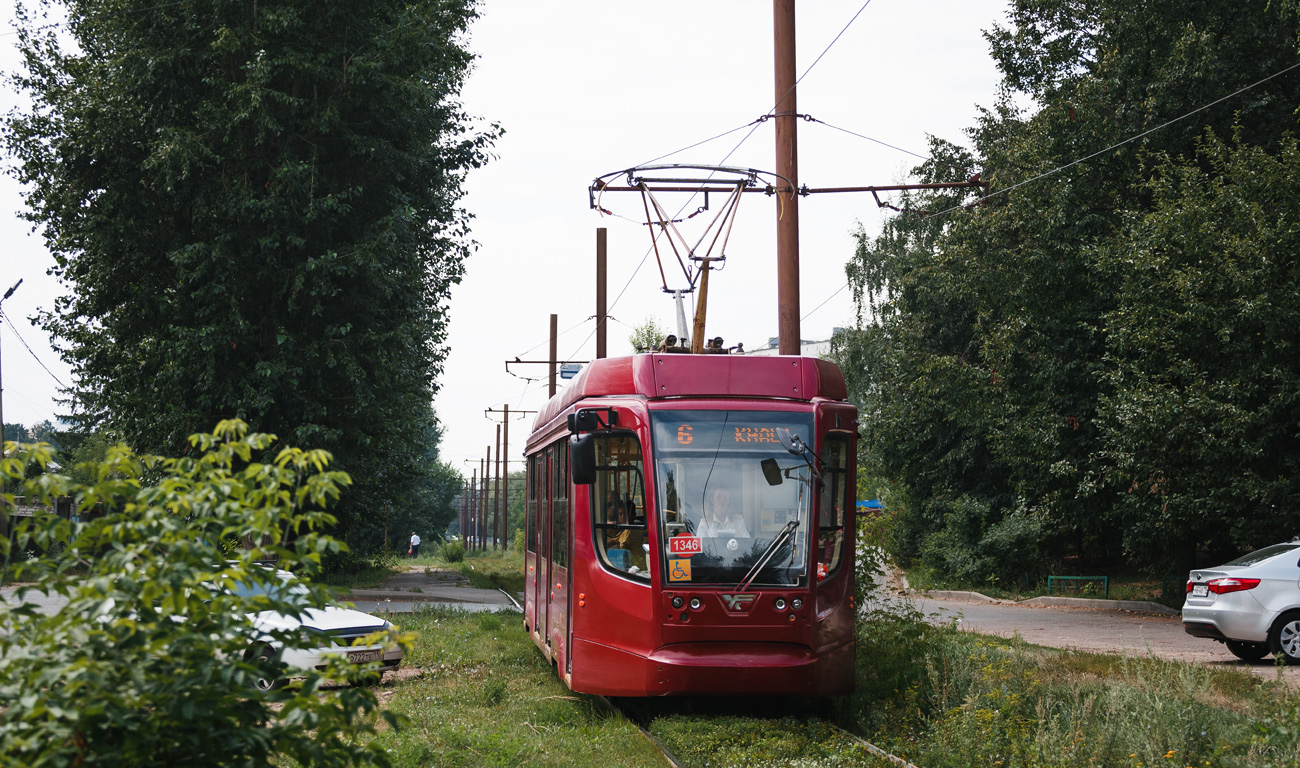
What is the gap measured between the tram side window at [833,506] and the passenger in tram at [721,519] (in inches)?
27.9

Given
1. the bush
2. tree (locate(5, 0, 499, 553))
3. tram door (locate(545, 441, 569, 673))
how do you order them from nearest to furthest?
the bush < tram door (locate(545, 441, 569, 673)) < tree (locate(5, 0, 499, 553))

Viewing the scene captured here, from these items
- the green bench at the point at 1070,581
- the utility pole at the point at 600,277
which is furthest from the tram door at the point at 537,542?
the green bench at the point at 1070,581

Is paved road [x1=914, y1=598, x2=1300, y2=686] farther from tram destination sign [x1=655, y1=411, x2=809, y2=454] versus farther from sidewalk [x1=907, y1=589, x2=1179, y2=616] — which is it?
tram destination sign [x1=655, y1=411, x2=809, y2=454]

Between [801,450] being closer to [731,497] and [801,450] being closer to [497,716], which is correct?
[731,497]

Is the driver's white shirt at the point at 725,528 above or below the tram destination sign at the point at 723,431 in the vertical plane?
below

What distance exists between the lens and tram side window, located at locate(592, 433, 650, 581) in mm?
9984

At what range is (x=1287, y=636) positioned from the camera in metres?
14.3

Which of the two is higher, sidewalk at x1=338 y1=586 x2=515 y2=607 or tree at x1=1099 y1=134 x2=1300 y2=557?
tree at x1=1099 y1=134 x2=1300 y2=557

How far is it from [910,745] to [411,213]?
61.1 ft

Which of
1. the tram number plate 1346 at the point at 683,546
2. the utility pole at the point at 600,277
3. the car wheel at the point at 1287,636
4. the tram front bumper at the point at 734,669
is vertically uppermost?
the utility pole at the point at 600,277

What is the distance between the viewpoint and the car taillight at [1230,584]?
14.4 metres

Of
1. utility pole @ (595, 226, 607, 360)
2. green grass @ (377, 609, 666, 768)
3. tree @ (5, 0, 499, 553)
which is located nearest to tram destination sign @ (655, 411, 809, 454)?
green grass @ (377, 609, 666, 768)

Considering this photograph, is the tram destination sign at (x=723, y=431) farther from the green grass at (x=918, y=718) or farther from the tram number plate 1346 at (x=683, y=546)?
the green grass at (x=918, y=718)

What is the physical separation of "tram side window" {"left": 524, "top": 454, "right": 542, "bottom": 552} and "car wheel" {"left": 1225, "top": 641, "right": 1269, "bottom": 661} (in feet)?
29.9
